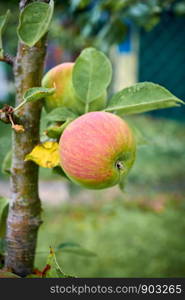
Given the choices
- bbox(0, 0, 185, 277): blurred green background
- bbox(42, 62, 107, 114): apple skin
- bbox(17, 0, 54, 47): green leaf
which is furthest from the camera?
bbox(0, 0, 185, 277): blurred green background

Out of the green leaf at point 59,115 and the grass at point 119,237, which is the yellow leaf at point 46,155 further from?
the grass at point 119,237

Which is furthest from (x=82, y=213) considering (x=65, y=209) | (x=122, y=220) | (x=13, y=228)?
(x=13, y=228)

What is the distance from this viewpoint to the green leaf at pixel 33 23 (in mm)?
407

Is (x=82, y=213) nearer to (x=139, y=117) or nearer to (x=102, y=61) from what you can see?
(x=102, y=61)

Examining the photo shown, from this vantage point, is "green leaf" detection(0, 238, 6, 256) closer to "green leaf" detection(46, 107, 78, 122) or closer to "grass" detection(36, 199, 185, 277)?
"green leaf" detection(46, 107, 78, 122)

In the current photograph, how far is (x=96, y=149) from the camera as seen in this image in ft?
1.41

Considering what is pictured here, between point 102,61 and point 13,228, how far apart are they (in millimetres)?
237

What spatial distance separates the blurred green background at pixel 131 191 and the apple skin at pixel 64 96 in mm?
71

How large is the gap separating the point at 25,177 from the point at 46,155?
49mm

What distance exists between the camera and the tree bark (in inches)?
18.4

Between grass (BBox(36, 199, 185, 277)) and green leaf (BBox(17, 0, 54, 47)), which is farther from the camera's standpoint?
grass (BBox(36, 199, 185, 277))

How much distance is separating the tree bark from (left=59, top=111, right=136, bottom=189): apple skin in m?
0.05

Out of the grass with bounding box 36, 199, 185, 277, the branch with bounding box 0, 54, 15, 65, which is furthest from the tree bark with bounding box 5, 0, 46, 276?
the grass with bounding box 36, 199, 185, 277

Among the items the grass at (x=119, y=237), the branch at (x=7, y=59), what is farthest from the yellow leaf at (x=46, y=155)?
the grass at (x=119, y=237)
